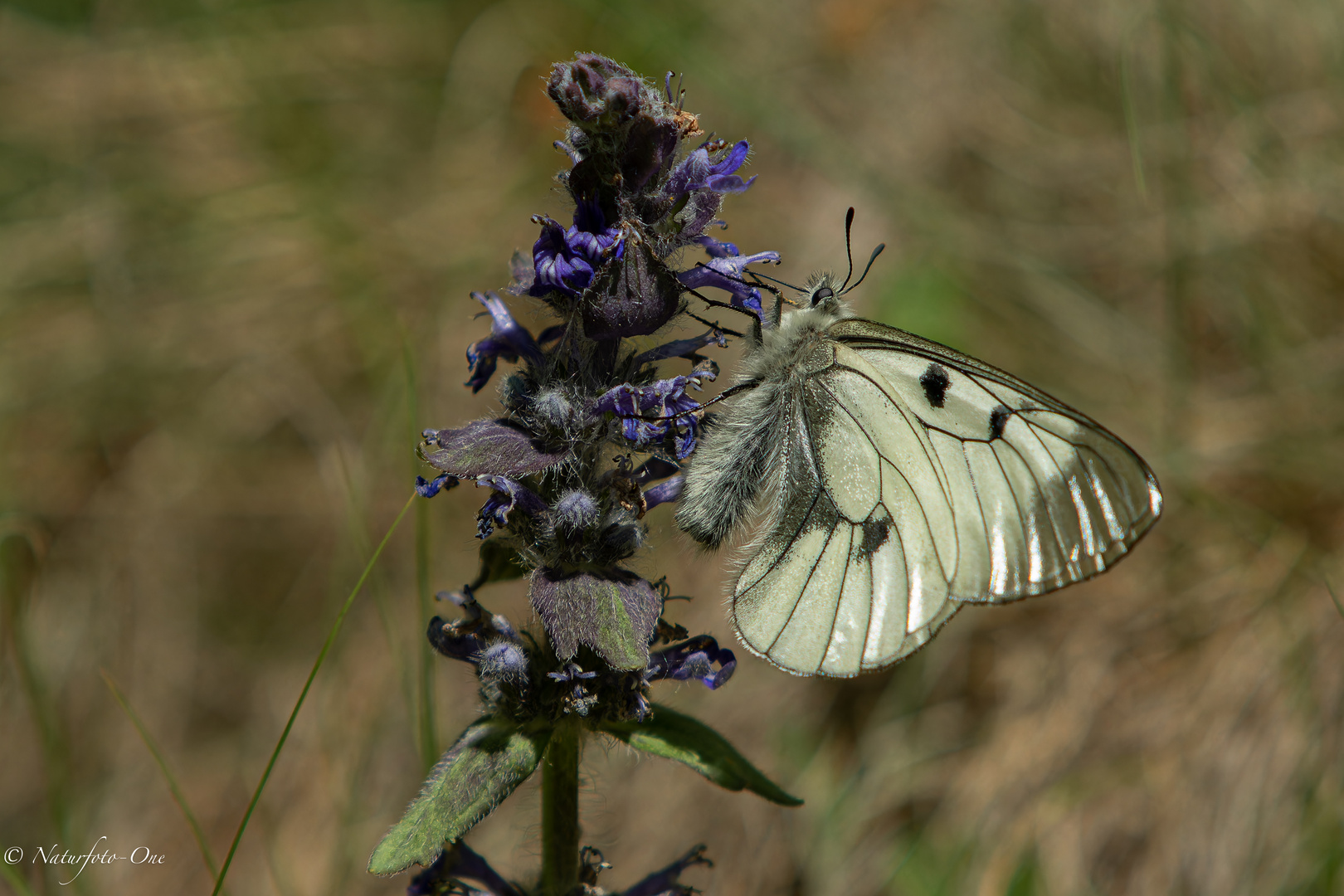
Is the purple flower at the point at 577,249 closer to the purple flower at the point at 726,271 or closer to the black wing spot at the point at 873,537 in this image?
the purple flower at the point at 726,271

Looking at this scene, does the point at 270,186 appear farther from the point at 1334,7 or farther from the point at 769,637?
the point at 1334,7

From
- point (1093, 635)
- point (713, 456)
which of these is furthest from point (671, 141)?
point (1093, 635)

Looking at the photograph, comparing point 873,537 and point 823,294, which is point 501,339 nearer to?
point 823,294

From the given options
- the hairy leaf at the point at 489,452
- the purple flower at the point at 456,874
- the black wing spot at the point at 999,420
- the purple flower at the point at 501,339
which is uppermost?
the black wing spot at the point at 999,420

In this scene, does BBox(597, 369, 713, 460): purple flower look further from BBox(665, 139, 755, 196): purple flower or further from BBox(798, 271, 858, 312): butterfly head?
BBox(798, 271, 858, 312): butterfly head

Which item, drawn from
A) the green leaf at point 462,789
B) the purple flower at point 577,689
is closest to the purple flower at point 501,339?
the purple flower at point 577,689

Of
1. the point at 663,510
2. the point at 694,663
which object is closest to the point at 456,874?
the point at 694,663
